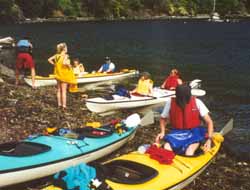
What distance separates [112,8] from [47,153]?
102 m

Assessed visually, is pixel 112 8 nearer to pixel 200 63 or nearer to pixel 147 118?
pixel 200 63

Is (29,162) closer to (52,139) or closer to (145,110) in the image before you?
(52,139)

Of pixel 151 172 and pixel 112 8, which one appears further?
pixel 112 8

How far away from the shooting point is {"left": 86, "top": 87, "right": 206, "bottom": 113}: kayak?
54.7 ft

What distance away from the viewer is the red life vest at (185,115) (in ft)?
32.0

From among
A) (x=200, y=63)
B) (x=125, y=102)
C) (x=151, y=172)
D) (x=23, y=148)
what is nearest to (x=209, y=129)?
(x=151, y=172)

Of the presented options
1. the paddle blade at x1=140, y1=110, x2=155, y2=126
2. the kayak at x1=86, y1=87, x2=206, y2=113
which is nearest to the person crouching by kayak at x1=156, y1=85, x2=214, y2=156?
the paddle blade at x1=140, y1=110, x2=155, y2=126

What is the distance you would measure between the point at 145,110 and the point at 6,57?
62.8 ft

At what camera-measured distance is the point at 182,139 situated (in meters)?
9.86

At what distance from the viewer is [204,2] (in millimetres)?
136375

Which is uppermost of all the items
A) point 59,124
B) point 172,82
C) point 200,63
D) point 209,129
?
point 209,129

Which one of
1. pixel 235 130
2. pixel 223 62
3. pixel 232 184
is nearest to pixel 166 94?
pixel 235 130

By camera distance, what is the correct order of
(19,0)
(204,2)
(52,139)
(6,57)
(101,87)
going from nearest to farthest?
1. (52,139)
2. (101,87)
3. (6,57)
4. (19,0)
5. (204,2)

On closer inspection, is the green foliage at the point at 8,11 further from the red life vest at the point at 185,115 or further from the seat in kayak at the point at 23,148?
the red life vest at the point at 185,115
